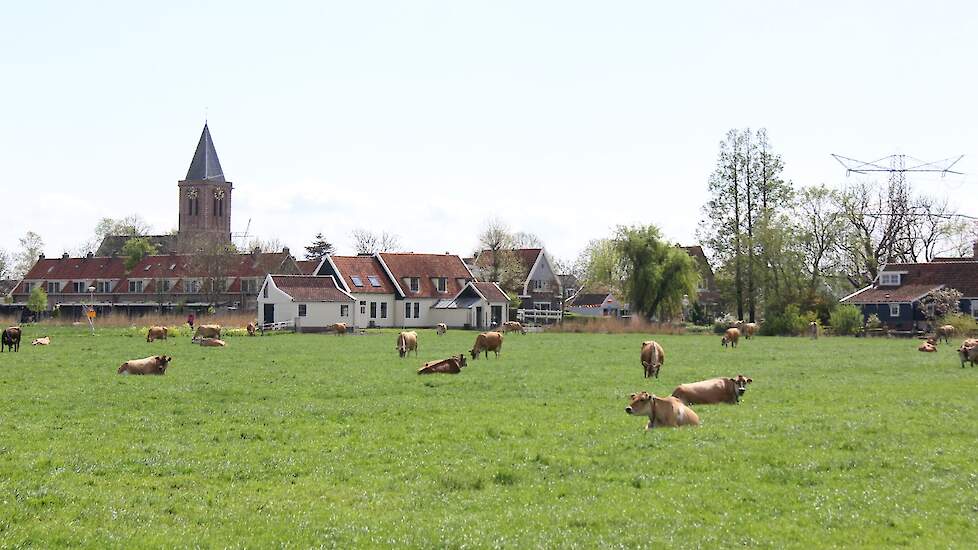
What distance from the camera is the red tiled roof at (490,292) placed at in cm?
8331

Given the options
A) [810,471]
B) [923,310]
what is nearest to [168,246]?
[923,310]

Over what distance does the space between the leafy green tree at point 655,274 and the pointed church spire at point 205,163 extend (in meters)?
86.4

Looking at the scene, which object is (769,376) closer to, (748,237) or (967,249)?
(748,237)

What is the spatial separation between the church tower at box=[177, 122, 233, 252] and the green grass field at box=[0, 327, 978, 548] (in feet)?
408

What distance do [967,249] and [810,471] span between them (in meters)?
82.6

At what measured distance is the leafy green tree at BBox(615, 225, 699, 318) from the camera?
250 ft

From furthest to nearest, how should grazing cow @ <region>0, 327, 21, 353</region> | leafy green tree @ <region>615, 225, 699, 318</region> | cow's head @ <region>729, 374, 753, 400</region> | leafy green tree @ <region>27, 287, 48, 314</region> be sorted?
1. leafy green tree @ <region>27, 287, 48, 314</region>
2. leafy green tree @ <region>615, 225, 699, 318</region>
3. grazing cow @ <region>0, 327, 21, 353</region>
4. cow's head @ <region>729, 374, 753, 400</region>

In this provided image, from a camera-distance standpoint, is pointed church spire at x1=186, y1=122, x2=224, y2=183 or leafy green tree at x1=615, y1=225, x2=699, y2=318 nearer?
leafy green tree at x1=615, y1=225, x2=699, y2=318

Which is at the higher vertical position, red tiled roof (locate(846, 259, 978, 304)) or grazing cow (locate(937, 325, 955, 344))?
red tiled roof (locate(846, 259, 978, 304))

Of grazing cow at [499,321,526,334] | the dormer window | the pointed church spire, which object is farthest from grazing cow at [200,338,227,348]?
the pointed church spire

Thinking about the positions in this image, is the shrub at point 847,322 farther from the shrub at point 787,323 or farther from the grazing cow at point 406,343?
the grazing cow at point 406,343

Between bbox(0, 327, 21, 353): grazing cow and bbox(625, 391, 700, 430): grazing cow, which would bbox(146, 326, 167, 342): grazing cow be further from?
bbox(625, 391, 700, 430): grazing cow

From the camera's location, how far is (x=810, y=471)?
12.8 metres

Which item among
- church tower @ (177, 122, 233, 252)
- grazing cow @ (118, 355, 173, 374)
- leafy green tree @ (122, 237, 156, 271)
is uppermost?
church tower @ (177, 122, 233, 252)
